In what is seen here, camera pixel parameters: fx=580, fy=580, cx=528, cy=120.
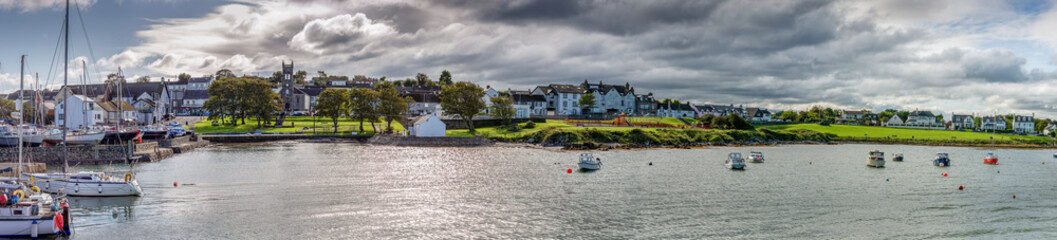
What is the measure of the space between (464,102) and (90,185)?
64625 mm

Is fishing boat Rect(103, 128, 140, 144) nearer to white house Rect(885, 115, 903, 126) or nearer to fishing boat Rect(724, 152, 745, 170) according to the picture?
fishing boat Rect(724, 152, 745, 170)

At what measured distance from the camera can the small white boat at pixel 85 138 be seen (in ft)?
182

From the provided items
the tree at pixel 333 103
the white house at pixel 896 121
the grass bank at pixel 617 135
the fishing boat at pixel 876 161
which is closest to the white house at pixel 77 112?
the tree at pixel 333 103

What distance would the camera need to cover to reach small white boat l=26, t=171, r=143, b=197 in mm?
32438

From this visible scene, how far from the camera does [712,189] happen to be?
39125 millimetres

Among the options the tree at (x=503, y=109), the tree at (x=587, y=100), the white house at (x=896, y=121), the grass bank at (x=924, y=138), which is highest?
the tree at (x=587, y=100)

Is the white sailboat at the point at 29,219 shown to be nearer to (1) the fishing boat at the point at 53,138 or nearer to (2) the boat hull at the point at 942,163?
(1) the fishing boat at the point at 53,138

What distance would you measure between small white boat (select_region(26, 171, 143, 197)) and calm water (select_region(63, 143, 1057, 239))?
35.4 inches

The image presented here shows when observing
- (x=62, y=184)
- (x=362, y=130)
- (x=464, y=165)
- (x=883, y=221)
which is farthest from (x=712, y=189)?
(x=362, y=130)

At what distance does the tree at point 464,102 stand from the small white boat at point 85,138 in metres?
48.8

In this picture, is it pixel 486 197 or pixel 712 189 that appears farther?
pixel 712 189

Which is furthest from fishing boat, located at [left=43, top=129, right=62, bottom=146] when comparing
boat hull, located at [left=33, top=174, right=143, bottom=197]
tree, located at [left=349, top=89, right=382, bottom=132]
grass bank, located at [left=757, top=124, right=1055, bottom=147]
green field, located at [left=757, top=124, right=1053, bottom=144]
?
green field, located at [left=757, top=124, right=1053, bottom=144]

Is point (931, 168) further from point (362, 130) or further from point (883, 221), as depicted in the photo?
point (362, 130)

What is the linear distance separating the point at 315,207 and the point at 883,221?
29663mm
